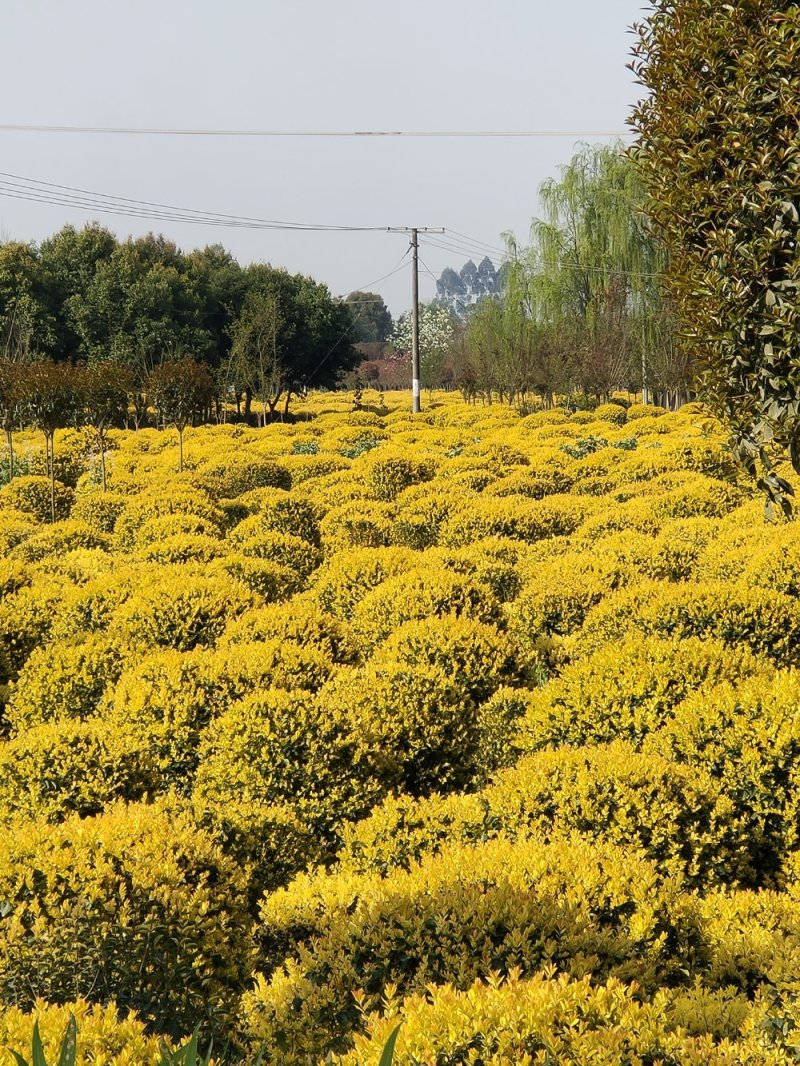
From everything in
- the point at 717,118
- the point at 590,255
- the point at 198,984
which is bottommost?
the point at 198,984

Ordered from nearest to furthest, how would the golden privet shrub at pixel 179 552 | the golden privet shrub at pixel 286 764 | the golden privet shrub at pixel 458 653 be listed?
1. the golden privet shrub at pixel 286 764
2. the golden privet shrub at pixel 458 653
3. the golden privet shrub at pixel 179 552

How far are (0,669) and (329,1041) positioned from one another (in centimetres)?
553

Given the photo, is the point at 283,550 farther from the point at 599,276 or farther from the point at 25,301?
the point at 25,301

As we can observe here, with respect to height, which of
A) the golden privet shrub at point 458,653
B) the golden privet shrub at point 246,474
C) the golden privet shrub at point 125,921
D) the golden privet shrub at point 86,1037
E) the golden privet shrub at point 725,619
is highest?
the golden privet shrub at point 246,474

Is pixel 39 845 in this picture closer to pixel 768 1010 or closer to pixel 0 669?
pixel 768 1010

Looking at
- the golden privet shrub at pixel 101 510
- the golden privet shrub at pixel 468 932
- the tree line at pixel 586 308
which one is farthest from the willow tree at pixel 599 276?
the golden privet shrub at pixel 468 932

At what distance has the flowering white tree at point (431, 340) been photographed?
70875 millimetres

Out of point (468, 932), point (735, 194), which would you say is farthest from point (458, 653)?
point (735, 194)

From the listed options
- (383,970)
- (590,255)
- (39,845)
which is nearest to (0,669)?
(39,845)

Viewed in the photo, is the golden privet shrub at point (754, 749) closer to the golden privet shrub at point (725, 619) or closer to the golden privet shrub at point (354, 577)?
the golden privet shrub at point (725, 619)

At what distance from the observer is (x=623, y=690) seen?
4.74 meters

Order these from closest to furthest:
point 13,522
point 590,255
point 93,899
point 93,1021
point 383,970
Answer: point 93,1021 < point 383,970 < point 93,899 < point 13,522 < point 590,255

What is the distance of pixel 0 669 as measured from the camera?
7250 millimetres

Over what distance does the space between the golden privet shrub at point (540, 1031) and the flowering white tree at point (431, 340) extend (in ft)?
205
